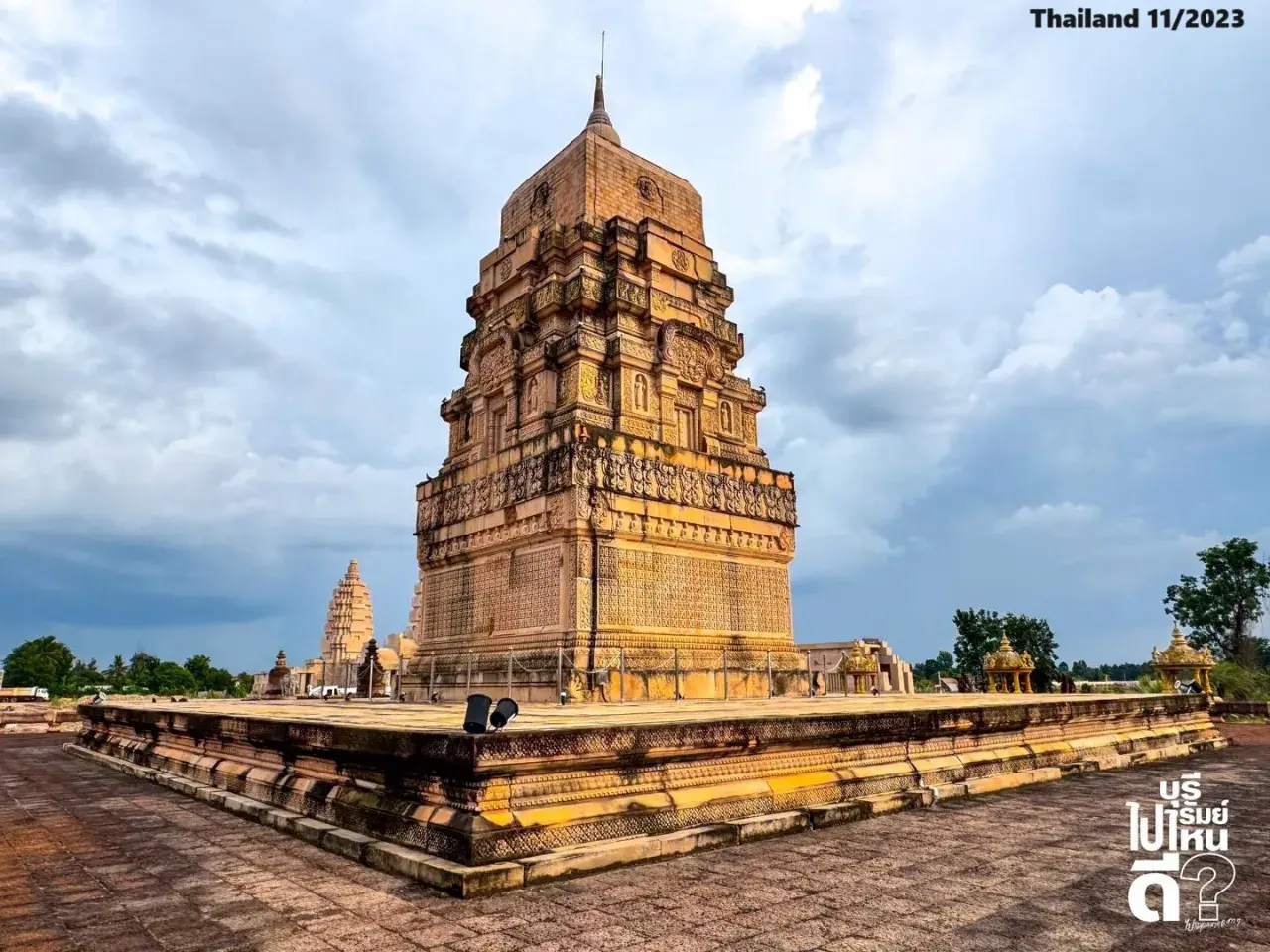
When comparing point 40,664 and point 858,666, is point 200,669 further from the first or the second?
point 858,666

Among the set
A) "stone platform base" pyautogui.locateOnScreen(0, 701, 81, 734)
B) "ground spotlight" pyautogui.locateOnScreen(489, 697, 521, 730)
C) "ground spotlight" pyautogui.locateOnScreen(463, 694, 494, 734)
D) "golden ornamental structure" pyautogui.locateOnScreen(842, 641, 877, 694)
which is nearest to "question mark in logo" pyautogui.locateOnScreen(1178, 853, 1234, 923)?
"ground spotlight" pyautogui.locateOnScreen(489, 697, 521, 730)

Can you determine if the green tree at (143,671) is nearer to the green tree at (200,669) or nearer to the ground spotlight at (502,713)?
the green tree at (200,669)

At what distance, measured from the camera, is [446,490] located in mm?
21531

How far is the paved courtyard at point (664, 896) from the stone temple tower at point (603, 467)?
9792 mm

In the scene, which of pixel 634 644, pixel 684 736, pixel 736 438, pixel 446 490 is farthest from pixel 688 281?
pixel 684 736

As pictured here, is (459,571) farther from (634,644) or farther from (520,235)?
(520,235)

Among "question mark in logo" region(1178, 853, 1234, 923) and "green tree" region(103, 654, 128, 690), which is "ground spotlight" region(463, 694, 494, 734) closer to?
"question mark in logo" region(1178, 853, 1234, 923)

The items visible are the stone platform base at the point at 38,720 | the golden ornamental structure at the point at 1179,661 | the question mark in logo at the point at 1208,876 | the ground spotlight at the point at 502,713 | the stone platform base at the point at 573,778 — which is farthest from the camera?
the stone platform base at the point at 38,720

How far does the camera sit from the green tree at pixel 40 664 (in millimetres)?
70625

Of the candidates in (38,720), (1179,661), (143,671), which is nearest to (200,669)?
(143,671)

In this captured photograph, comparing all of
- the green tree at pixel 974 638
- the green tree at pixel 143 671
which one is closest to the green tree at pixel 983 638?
the green tree at pixel 974 638

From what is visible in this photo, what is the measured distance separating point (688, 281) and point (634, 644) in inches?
444

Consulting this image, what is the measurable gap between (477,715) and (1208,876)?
5009 millimetres

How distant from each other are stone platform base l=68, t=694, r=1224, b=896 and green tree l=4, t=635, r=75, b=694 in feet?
255
